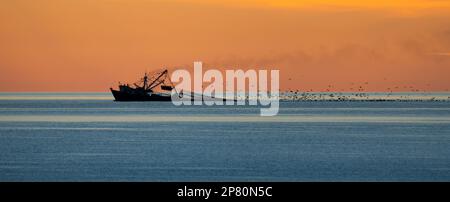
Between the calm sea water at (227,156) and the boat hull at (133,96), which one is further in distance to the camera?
the boat hull at (133,96)

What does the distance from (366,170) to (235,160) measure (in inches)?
277

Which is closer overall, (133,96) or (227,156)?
(227,156)

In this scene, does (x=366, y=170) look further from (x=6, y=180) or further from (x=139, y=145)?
(x=139, y=145)

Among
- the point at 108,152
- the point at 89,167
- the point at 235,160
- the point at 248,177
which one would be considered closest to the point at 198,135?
the point at 108,152

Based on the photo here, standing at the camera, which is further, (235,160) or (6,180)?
(235,160)

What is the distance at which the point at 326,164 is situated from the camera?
37.1 m

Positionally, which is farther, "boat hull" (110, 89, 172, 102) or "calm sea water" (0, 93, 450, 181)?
"boat hull" (110, 89, 172, 102)

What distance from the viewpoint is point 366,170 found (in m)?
34.7
